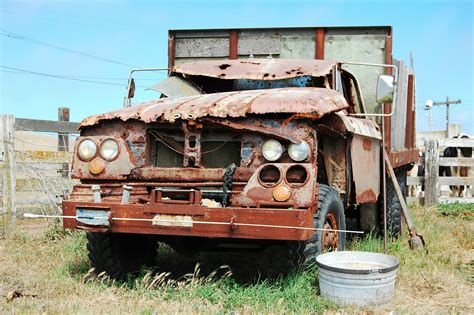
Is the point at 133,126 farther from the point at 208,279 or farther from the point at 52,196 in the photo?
the point at 52,196

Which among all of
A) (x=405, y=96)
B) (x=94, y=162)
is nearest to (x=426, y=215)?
(x=405, y=96)

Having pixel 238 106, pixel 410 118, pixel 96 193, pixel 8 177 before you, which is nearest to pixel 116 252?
pixel 96 193

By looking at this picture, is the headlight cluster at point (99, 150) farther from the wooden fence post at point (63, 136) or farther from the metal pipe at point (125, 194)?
the wooden fence post at point (63, 136)

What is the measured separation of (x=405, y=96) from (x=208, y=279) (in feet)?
15.9

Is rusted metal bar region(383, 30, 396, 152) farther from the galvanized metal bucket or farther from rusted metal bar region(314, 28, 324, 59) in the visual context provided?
the galvanized metal bucket

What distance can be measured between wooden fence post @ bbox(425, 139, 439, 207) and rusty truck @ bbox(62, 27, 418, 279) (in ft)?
23.4

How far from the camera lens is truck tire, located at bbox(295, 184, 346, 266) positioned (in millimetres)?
4539

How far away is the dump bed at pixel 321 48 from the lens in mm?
7523

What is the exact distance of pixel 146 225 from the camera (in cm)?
445

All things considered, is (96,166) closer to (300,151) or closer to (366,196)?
(300,151)

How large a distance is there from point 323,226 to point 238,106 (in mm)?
1107

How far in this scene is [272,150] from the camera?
4.49m

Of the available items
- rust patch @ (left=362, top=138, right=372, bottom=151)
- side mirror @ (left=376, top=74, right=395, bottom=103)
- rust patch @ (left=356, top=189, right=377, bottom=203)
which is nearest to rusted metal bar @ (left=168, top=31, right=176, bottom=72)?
rust patch @ (left=362, top=138, right=372, bottom=151)

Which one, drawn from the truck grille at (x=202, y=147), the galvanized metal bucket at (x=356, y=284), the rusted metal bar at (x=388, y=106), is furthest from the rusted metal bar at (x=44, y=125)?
the galvanized metal bucket at (x=356, y=284)
